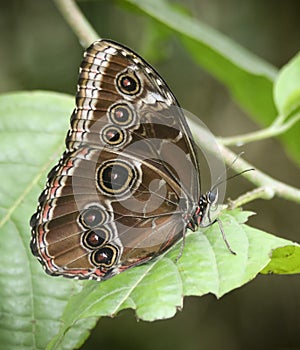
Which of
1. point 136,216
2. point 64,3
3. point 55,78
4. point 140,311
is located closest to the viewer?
point 140,311

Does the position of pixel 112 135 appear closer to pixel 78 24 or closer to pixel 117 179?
pixel 117 179

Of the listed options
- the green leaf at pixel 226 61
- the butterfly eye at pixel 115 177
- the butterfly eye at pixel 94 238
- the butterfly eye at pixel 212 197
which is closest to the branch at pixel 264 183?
the butterfly eye at pixel 212 197

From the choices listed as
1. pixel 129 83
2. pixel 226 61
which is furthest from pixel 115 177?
pixel 226 61

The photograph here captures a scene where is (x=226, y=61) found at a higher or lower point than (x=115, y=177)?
lower

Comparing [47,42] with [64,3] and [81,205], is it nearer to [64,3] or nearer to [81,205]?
[64,3]

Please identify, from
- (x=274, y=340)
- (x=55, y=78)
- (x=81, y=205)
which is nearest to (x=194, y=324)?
(x=274, y=340)

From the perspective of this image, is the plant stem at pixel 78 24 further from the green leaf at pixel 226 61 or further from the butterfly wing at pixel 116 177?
the butterfly wing at pixel 116 177
